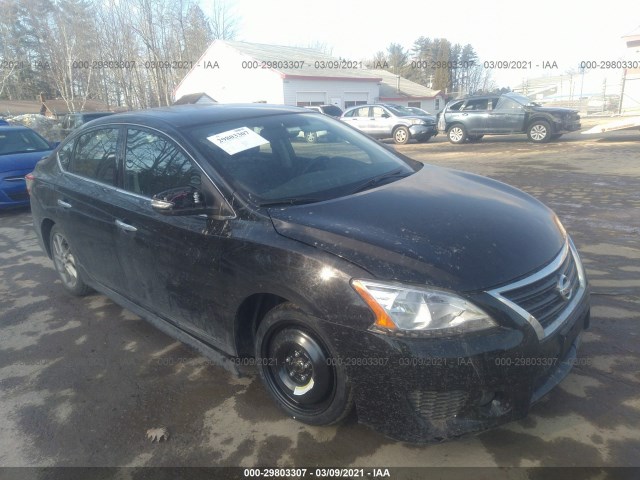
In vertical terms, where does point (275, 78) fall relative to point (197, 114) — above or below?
above

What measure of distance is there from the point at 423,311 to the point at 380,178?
1.33 meters

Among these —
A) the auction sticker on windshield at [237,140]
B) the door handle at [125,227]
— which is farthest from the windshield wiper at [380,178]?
the door handle at [125,227]

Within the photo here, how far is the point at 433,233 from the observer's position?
7.92 ft

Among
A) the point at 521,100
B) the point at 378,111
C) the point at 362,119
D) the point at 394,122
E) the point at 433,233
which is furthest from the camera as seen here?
the point at 362,119

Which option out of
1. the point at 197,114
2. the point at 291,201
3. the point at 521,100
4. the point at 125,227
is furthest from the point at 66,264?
the point at 521,100

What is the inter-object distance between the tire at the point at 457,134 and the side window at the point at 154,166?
16.7 metres

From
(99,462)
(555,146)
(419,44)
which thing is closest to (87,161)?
(99,462)

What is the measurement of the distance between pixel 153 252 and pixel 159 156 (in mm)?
649

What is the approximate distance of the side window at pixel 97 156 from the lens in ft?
12.1

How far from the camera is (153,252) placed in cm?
323

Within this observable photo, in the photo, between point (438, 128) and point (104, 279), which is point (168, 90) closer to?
point (438, 128)

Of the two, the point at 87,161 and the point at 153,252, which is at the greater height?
the point at 87,161

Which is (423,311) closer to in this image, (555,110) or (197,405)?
(197,405)

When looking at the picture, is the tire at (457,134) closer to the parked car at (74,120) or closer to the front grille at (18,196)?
the parked car at (74,120)
